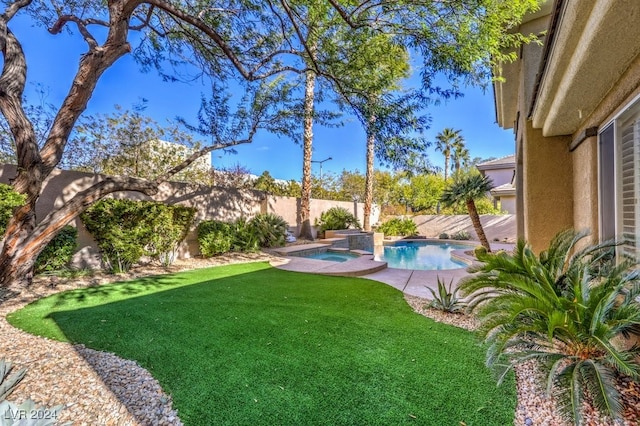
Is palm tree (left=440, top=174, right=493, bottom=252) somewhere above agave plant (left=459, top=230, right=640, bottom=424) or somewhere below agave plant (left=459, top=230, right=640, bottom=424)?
above

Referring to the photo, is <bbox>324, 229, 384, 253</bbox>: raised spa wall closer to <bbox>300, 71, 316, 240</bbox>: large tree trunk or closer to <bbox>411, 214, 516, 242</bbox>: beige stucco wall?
<bbox>300, 71, 316, 240</bbox>: large tree trunk

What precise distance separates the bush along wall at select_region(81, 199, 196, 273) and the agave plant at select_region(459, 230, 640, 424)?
9.29 metres

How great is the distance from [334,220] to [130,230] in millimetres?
13338

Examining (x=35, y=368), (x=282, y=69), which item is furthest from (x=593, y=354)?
(x=282, y=69)

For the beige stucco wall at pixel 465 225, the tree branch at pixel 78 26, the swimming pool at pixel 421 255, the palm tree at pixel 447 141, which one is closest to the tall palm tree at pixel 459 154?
the palm tree at pixel 447 141

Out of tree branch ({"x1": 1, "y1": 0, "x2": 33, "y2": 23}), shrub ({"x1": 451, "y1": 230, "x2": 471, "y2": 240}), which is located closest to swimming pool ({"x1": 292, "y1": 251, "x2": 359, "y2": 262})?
shrub ({"x1": 451, "y1": 230, "x2": 471, "y2": 240})

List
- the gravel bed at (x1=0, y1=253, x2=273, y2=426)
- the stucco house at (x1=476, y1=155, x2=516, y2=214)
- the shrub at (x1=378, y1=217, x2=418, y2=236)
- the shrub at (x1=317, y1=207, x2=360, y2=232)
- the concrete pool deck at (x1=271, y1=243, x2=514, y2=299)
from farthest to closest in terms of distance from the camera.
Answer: the stucco house at (x1=476, y1=155, x2=516, y2=214)
the shrub at (x1=378, y1=217, x2=418, y2=236)
the shrub at (x1=317, y1=207, x2=360, y2=232)
the concrete pool deck at (x1=271, y1=243, x2=514, y2=299)
the gravel bed at (x1=0, y1=253, x2=273, y2=426)

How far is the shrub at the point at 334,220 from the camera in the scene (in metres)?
20.1

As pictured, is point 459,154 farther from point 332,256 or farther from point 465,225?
point 332,256

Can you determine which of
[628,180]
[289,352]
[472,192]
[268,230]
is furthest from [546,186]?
[268,230]

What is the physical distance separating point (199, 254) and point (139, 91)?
21.8 feet

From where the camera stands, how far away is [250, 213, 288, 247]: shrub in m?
14.2

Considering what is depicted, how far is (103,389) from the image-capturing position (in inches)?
118

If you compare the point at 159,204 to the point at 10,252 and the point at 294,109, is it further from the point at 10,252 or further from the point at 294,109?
the point at 294,109
